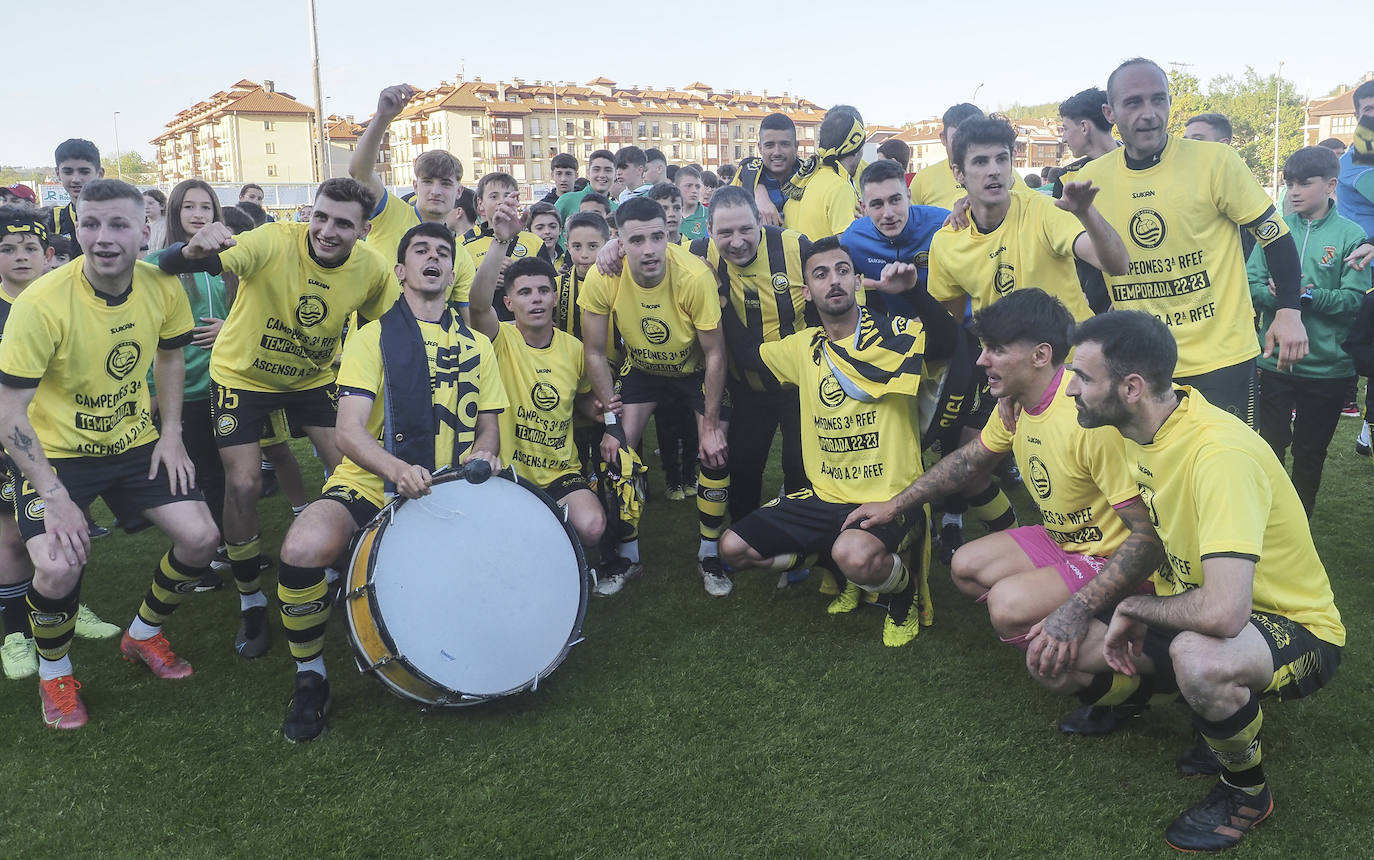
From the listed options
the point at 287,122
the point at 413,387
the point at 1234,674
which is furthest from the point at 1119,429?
the point at 287,122

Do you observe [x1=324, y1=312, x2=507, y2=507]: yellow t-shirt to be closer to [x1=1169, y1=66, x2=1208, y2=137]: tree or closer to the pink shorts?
the pink shorts

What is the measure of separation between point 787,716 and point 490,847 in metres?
1.25

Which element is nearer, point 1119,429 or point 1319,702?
point 1119,429

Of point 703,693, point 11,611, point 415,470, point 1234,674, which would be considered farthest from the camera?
point 11,611

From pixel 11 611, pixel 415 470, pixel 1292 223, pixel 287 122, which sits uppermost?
pixel 287 122

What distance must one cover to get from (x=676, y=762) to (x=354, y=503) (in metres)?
1.69

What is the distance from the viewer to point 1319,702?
349cm

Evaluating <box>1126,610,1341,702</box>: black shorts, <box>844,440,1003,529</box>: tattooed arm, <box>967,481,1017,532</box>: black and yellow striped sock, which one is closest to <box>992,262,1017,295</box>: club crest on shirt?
<box>844,440,1003,529</box>: tattooed arm

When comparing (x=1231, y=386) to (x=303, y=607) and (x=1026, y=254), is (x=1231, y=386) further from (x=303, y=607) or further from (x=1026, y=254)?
(x=303, y=607)

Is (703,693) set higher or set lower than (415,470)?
lower

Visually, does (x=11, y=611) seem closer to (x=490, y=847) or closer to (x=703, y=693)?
(x=490, y=847)

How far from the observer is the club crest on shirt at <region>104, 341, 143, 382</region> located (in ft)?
12.5

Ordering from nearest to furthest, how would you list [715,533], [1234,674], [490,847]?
1. [1234,674]
2. [490,847]
3. [715,533]

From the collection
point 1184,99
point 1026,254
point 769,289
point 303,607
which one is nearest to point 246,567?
point 303,607
